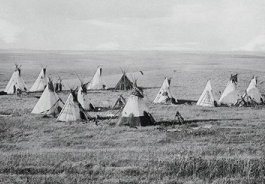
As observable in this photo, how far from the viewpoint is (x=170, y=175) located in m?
13.4

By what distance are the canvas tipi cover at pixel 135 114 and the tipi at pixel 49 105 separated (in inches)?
228

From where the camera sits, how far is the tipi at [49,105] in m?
27.4

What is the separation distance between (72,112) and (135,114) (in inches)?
163

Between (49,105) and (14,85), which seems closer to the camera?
(49,105)

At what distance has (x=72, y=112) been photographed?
25.0 m

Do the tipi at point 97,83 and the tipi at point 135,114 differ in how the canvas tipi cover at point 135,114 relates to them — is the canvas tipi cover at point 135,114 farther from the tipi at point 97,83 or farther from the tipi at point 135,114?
the tipi at point 97,83

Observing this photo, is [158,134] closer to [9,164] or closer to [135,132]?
[135,132]

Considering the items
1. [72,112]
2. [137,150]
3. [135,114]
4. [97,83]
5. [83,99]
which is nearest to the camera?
[137,150]

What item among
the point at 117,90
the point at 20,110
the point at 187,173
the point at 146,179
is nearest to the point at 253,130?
the point at 187,173

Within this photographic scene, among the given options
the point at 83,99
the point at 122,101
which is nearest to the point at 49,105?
the point at 83,99

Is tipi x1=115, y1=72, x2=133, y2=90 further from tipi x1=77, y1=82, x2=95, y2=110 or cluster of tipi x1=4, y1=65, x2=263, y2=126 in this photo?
tipi x1=77, y1=82, x2=95, y2=110

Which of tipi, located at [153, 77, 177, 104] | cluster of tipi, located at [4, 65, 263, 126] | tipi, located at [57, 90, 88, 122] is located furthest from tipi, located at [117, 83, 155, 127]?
tipi, located at [153, 77, 177, 104]

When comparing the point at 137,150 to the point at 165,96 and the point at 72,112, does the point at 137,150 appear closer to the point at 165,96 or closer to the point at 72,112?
the point at 72,112

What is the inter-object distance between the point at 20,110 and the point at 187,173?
18264mm
